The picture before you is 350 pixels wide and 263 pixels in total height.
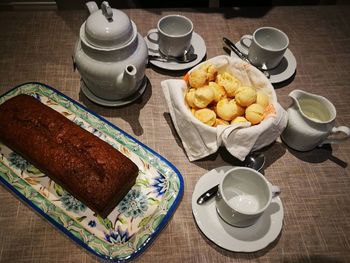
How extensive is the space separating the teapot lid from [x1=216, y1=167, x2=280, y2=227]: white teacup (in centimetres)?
41

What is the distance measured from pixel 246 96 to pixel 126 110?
1.15ft

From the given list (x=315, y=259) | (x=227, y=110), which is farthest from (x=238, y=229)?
(x=227, y=110)

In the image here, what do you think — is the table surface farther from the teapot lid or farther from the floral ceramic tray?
the teapot lid

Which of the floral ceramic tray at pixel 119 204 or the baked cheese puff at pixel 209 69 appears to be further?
the baked cheese puff at pixel 209 69

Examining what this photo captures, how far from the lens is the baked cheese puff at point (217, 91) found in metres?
0.82

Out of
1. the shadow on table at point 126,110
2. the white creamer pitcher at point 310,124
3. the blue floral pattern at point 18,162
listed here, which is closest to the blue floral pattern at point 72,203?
the blue floral pattern at point 18,162

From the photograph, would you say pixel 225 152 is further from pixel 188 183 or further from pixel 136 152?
pixel 136 152

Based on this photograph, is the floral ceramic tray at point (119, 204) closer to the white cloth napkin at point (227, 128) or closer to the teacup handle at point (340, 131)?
the white cloth napkin at point (227, 128)

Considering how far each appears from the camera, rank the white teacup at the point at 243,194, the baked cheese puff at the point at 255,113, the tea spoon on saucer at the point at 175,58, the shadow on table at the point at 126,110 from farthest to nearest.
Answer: the tea spoon on saucer at the point at 175,58 < the shadow on table at the point at 126,110 < the baked cheese puff at the point at 255,113 < the white teacup at the point at 243,194

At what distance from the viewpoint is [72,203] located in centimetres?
73

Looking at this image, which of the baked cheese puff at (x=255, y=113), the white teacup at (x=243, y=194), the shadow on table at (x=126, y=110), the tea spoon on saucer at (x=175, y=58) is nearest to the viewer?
the white teacup at (x=243, y=194)

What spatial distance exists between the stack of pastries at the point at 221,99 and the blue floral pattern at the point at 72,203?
0.35 metres

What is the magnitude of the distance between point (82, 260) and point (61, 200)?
0.48ft

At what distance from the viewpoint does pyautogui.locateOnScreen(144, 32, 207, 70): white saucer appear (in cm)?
99
